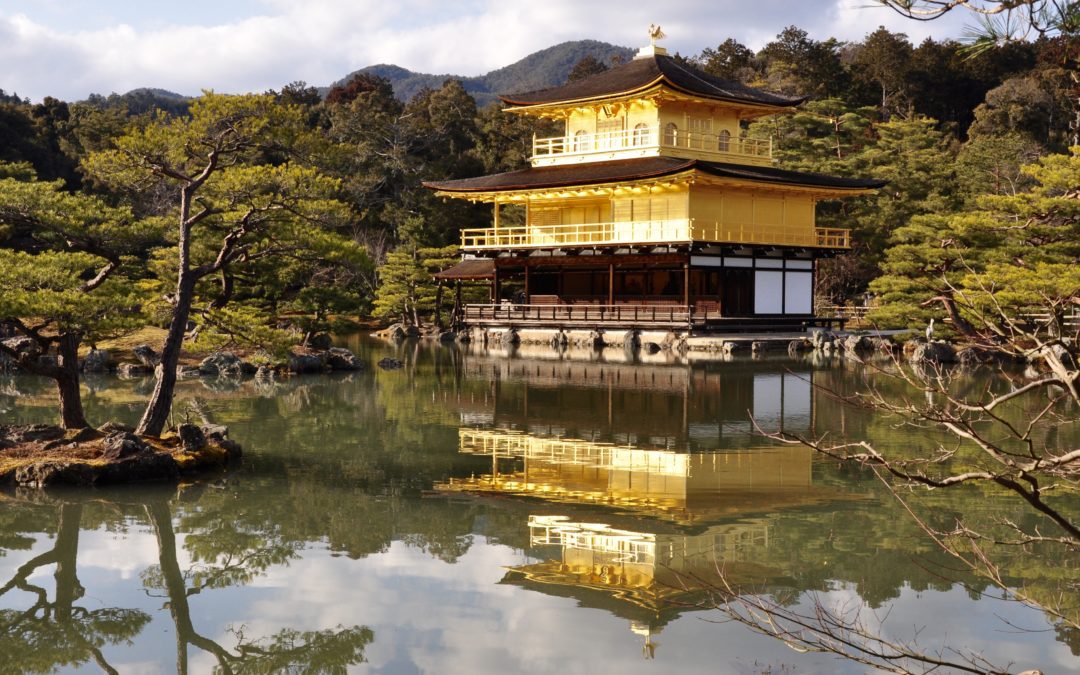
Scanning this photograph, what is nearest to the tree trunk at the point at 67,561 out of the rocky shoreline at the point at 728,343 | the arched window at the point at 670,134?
the rocky shoreline at the point at 728,343

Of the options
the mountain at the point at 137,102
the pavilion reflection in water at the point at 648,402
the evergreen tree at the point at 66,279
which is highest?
the mountain at the point at 137,102

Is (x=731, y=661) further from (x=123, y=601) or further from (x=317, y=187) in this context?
(x=317, y=187)

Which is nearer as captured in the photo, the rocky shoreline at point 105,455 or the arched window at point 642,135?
the rocky shoreline at point 105,455

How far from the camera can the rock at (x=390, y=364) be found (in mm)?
25516

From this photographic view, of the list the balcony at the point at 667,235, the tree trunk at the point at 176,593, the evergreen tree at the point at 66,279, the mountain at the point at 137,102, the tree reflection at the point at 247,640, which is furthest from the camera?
the mountain at the point at 137,102

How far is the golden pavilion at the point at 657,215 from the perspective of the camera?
107ft

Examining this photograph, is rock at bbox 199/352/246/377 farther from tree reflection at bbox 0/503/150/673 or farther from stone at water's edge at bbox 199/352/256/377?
tree reflection at bbox 0/503/150/673

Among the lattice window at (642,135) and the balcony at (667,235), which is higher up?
the lattice window at (642,135)

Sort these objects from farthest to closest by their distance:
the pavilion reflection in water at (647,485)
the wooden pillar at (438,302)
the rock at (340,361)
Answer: the wooden pillar at (438,302) < the rock at (340,361) < the pavilion reflection in water at (647,485)

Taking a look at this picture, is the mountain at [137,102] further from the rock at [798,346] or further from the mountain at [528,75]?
the rock at [798,346]

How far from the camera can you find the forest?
39.4 ft

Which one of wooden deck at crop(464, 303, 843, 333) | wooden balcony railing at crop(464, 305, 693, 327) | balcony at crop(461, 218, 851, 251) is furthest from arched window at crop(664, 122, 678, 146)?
wooden balcony railing at crop(464, 305, 693, 327)

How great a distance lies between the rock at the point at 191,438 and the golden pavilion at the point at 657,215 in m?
20.0

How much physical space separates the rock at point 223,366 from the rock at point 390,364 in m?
3.20
